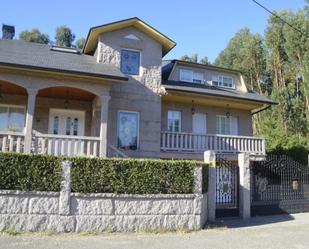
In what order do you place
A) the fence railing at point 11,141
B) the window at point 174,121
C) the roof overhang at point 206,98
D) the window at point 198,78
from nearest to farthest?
the fence railing at point 11,141 < the roof overhang at point 206,98 < the window at point 174,121 < the window at point 198,78

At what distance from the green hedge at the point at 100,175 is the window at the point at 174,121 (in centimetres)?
851

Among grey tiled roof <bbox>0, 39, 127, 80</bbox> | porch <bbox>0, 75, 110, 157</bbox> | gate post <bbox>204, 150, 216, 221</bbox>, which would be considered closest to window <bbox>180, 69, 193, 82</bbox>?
grey tiled roof <bbox>0, 39, 127, 80</bbox>

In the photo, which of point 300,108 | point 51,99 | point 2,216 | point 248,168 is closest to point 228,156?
point 248,168

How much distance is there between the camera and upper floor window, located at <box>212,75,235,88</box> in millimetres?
22462

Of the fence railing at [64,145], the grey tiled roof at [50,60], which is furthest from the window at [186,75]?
the fence railing at [64,145]

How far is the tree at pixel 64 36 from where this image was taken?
56.6m

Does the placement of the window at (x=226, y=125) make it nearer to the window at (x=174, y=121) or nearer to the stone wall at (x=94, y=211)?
the window at (x=174, y=121)

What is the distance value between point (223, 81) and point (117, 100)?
8.53 metres

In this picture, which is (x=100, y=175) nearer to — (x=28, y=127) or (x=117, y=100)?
(x=28, y=127)

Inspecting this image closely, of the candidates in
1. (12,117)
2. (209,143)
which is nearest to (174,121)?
(209,143)

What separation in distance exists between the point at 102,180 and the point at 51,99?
8.97 meters

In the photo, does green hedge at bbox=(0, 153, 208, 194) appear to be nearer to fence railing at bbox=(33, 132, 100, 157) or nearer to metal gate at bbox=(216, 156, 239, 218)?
metal gate at bbox=(216, 156, 239, 218)

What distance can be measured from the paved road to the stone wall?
13.8 inches

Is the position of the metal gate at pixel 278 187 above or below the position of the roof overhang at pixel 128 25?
below
